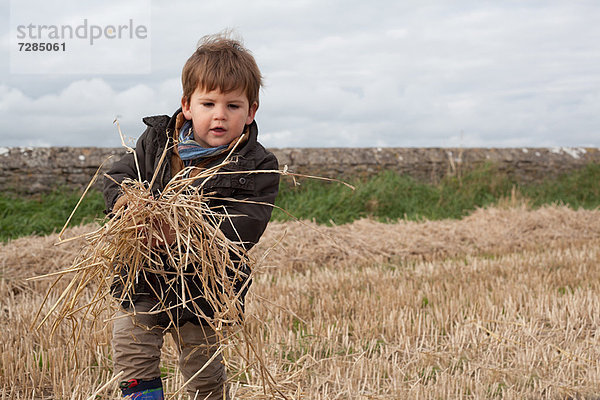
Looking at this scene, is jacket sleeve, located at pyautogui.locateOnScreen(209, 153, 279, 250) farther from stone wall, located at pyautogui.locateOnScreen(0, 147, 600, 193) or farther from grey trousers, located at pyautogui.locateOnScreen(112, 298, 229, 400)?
stone wall, located at pyautogui.locateOnScreen(0, 147, 600, 193)

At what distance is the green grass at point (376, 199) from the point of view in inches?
372

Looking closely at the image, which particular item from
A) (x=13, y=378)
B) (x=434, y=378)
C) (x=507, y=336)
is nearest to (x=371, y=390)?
(x=434, y=378)

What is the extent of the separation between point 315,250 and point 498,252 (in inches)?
108

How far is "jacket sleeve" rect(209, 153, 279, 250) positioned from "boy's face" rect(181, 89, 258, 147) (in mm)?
218

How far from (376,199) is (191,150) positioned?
8.42m

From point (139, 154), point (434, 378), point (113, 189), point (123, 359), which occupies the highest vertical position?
point (139, 154)

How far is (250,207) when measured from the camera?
9.07 feet

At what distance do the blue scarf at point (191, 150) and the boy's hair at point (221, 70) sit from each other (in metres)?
0.21

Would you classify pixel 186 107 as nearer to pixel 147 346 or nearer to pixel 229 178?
pixel 229 178

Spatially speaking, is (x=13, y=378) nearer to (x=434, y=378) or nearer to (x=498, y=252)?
(x=434, y=378)

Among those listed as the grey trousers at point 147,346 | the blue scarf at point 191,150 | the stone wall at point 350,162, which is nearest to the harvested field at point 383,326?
the grey trousers at point 147,346

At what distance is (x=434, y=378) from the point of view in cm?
371

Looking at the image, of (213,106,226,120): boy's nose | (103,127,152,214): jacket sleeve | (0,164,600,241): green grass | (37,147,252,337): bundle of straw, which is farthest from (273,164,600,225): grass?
(37,147,252,337): bundle of straw

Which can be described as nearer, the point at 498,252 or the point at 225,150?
the point at 225,150
